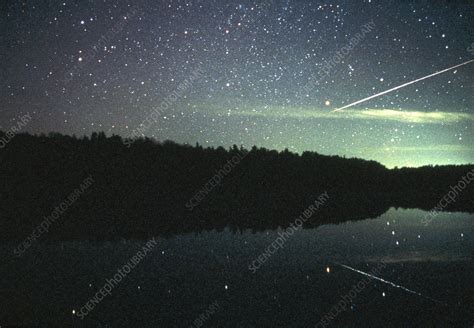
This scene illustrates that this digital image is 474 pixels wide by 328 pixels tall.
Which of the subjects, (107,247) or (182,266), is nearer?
(182,266)

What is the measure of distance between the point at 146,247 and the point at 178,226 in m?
3.97

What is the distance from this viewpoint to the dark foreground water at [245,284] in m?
5.27

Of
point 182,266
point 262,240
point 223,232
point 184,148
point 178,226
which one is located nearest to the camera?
point 182,266

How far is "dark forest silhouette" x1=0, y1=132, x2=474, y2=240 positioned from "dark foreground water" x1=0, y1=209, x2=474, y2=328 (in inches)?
111

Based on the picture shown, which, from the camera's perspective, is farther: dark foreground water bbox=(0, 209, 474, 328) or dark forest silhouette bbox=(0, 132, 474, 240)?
Answer: dark forest silhouette bbox=(0, 132, 474, 240)

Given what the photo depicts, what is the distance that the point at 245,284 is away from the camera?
6.89m

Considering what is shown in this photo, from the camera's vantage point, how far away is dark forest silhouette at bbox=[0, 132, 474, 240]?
547 inches

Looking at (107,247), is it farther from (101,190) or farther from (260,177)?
(260,177)

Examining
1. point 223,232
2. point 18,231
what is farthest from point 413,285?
point 18,231

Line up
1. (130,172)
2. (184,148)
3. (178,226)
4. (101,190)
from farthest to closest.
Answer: (184,148), (130,172), (101,190), (178,226)

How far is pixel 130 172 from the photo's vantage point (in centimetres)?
2394

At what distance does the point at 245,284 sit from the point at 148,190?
16.1 meters

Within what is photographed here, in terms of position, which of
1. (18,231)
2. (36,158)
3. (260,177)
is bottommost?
(260,177)

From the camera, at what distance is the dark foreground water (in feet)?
17.3
